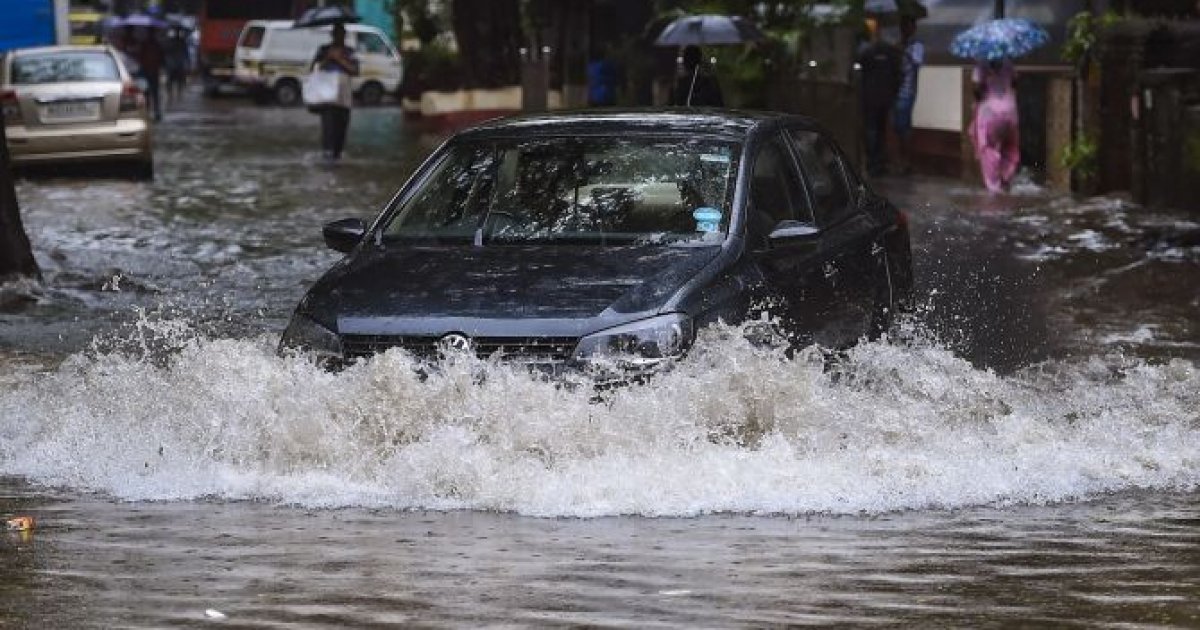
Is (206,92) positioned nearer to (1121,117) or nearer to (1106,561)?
(1121,117)

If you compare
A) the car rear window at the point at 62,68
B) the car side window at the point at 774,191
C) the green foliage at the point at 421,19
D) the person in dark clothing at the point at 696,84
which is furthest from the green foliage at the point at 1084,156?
the green foliage at the point at 421,19

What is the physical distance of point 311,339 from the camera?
30.0 feet

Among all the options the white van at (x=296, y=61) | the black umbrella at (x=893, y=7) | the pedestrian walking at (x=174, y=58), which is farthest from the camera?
the pedestrian walking at (x=174, y=58)

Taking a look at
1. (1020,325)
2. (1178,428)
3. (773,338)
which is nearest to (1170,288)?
(1020,325)

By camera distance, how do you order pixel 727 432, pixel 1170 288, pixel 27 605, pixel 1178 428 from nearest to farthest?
pixel 27 605, pixel 727 432, pixel 1178 428, pixel 1170 288

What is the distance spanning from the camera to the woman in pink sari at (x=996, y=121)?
23469 millimetres

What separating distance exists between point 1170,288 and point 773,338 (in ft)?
25.1

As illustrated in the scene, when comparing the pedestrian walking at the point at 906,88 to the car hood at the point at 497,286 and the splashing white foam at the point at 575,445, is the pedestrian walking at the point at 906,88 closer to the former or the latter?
the splashing white foam at the point at 575,445

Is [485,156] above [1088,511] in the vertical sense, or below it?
above

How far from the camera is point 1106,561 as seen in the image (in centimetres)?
750

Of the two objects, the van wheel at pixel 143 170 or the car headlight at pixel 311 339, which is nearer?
the car headlight at pixel 311 339

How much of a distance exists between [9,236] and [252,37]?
130ft

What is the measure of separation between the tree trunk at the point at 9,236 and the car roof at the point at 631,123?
256 inches

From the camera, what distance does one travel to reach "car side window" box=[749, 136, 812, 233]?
32.6 feet
